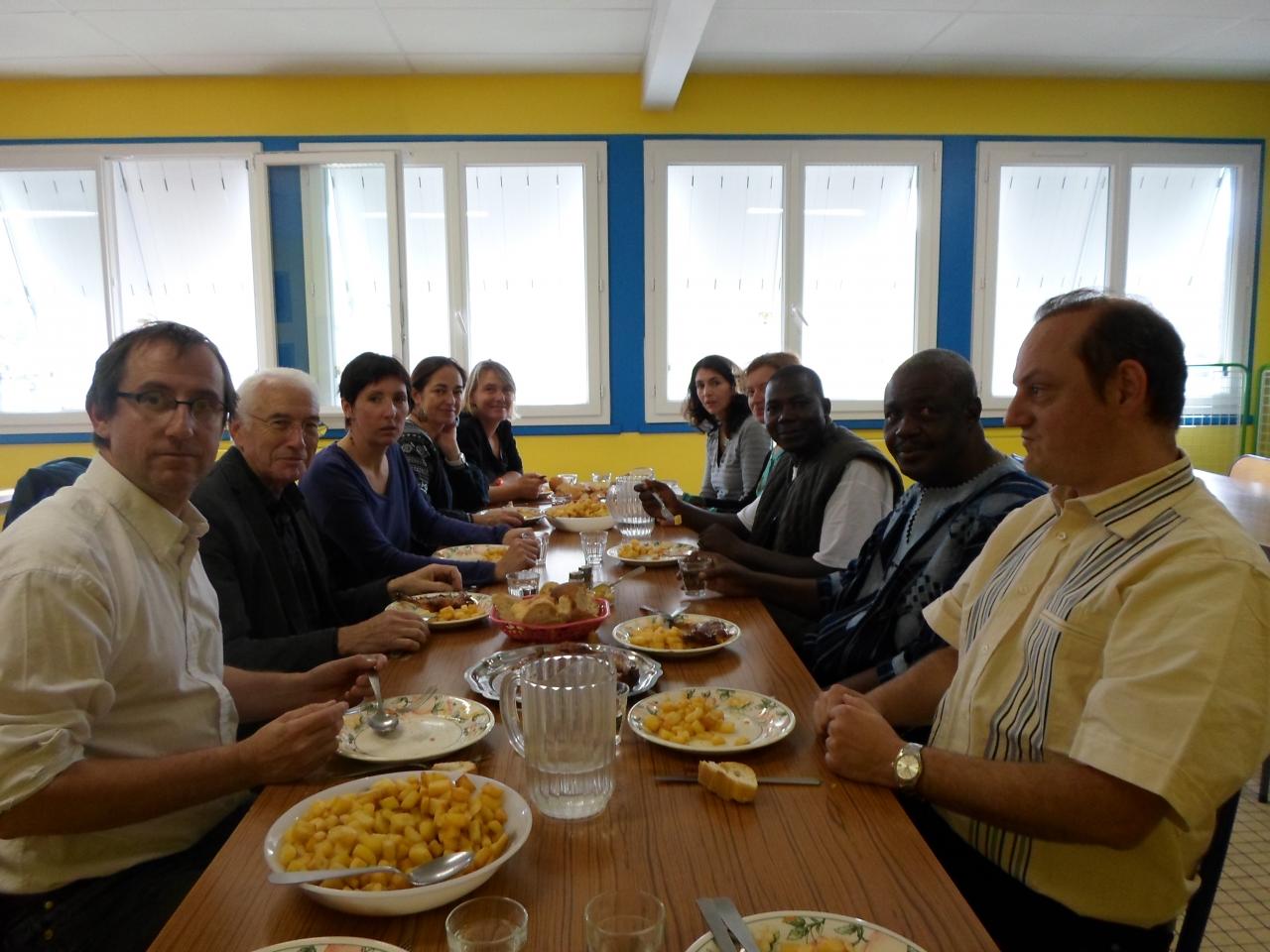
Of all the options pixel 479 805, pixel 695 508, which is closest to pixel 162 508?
pixel 479 805

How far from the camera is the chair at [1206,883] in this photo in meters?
1.01

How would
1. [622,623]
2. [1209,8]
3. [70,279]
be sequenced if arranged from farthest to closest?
[70,279]
[1209,8]
[622,623]

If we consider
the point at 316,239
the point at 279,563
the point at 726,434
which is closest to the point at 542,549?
the point at 279,563

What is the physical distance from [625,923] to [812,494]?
186 cm

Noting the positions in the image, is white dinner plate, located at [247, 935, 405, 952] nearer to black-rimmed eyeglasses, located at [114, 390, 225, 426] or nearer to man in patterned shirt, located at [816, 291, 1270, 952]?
man in patterned shirt, located at [816, 291, 1270, 952]

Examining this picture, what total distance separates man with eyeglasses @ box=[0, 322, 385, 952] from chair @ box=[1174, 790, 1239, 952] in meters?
1.10

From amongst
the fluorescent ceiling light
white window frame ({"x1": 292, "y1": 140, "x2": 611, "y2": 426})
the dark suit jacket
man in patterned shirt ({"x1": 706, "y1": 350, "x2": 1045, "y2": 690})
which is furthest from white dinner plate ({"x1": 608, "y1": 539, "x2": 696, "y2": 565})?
the fluorescent ceiling light

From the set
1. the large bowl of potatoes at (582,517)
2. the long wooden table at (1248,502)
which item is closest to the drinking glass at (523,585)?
the large bowl of potatoes at (582,517)

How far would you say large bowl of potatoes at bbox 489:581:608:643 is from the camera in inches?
63.1

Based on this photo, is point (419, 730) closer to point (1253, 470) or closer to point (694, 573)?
point (694, 573)

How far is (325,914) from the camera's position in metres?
0.82

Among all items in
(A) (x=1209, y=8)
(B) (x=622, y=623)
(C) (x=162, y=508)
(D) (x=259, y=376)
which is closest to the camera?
(C) (x=162, y=508)

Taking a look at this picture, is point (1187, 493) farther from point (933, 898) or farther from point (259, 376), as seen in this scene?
point (259, 376)

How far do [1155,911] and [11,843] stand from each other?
57.2 inches
